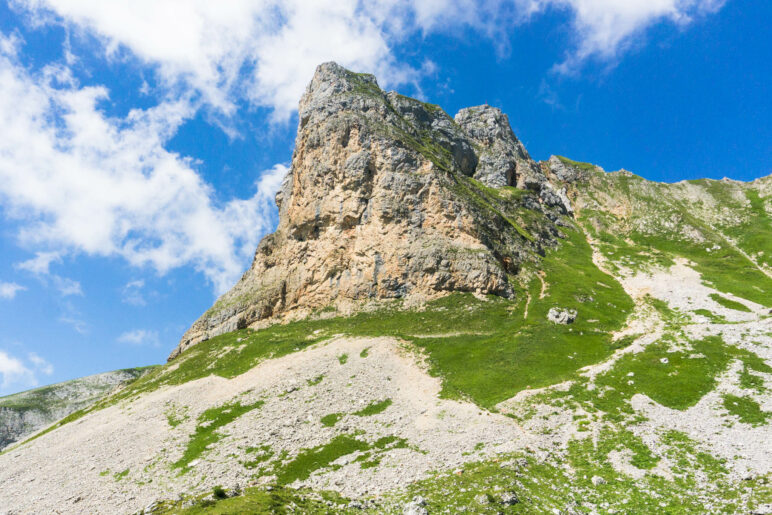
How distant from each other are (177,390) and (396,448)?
4840 centimetres

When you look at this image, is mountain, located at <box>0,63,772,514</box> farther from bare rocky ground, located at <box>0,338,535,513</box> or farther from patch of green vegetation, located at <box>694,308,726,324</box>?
patch of green vegetation, located at <box>694,308,726,324</box>

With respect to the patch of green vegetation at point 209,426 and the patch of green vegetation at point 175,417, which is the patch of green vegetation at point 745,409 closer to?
the patch of green vegetation at point 209,426

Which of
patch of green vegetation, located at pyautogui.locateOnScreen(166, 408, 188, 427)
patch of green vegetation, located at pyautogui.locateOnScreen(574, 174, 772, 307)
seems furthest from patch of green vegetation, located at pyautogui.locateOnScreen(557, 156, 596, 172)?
patch of green vegetation, located at pyautogui.locateOnScreen(166, 408, 188, 427)

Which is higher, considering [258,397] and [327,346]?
[327,346]

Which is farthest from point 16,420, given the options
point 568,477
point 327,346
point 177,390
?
point 568,477

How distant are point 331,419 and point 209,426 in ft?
52.5

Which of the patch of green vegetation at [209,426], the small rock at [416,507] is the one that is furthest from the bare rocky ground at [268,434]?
the small rock at [416,507]

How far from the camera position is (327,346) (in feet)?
231

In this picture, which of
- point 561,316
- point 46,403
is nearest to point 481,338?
point 561,316

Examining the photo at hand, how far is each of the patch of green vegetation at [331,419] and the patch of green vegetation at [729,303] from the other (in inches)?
2739

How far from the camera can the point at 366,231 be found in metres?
98.4

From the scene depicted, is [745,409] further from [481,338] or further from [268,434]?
[268,434]

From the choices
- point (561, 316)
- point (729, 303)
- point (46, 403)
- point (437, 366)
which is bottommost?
point (437, 366)

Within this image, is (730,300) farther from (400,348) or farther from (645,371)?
(400,348)
